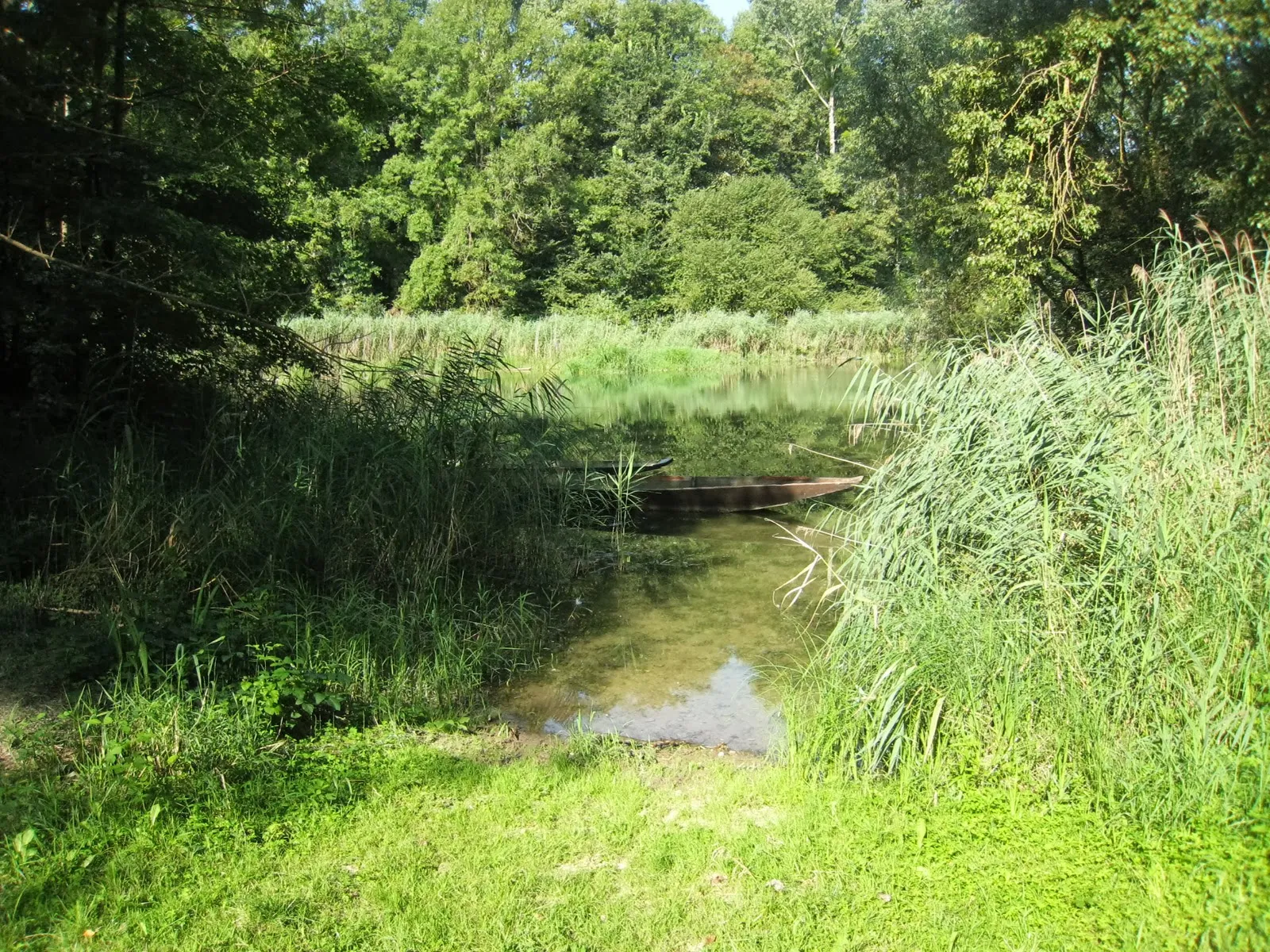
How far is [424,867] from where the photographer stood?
3271 millimetres

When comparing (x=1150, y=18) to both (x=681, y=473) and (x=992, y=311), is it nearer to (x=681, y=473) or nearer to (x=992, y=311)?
(x=992, y=311)

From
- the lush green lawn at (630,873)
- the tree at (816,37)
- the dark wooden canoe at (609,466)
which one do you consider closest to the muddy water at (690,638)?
→ the dark wooden canoe at (609,466)

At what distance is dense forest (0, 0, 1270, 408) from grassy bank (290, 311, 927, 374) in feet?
9.08

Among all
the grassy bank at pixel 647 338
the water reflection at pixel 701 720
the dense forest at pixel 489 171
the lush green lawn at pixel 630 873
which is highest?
the dense forest at pixel 489 171

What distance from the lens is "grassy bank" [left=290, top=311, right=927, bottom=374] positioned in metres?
21.3

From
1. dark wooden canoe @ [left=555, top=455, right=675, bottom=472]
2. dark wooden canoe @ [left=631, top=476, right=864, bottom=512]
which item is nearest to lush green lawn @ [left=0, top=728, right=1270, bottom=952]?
dark wooden canoe @ [left=555, top=455, right=675, bottom=472]

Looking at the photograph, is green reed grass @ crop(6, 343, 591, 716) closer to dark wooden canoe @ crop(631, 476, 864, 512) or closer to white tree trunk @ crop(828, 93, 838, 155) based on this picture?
dark wooden canoe @ crop(631, 476, 864, 512)

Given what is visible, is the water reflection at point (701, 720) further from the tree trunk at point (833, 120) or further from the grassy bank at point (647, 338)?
the tree trunk at point (833, 120)

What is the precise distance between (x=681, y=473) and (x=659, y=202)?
28.1 metres

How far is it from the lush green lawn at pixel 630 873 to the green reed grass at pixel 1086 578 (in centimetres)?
25

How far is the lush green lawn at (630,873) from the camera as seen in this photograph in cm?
280

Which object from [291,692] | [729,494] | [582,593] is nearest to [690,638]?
[582,593]

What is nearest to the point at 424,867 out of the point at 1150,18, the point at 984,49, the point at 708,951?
the point at 708,951

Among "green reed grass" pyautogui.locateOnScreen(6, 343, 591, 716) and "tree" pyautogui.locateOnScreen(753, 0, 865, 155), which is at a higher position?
"tree" pyautogui.locateOnScreen(753, 0, 865, 155)
